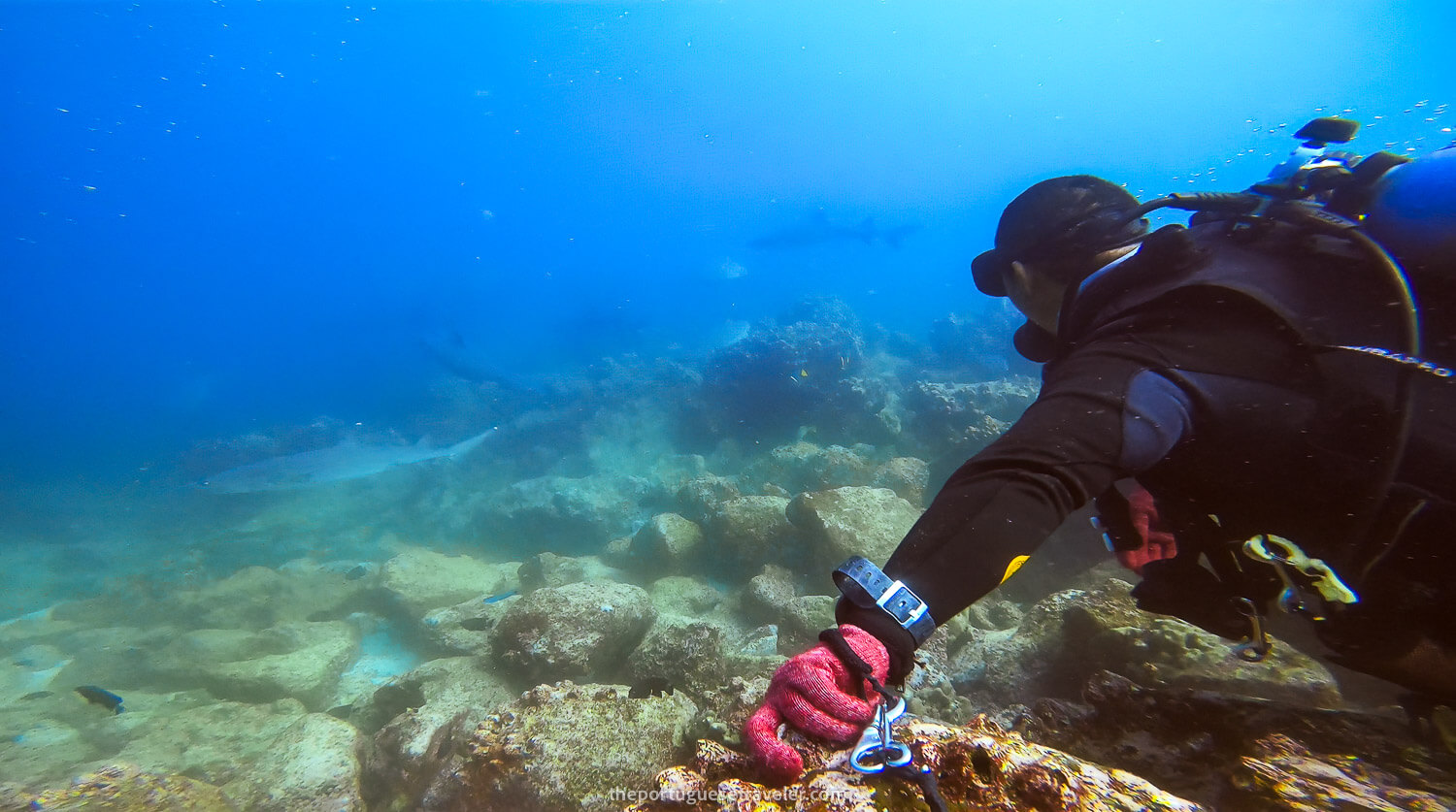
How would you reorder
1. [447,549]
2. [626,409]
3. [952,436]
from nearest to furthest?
[952,436]
[447,549]
[626,409]

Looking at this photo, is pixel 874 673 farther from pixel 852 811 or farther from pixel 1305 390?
pixel 1305 390

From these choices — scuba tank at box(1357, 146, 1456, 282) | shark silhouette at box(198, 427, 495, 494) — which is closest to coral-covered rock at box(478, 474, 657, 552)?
shark silhouette at box(198, 427, 495, 494)

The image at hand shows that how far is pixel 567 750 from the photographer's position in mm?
2945

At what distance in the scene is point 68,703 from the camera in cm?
706

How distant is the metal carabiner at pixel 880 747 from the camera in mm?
1189

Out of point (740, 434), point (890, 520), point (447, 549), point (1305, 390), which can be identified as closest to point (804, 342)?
point (740, 434)

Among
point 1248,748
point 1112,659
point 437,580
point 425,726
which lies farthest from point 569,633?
point 437,580

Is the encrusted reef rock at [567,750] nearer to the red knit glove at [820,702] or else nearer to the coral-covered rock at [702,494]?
the red knit glove at [820,702]

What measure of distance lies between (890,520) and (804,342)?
34.8 ft

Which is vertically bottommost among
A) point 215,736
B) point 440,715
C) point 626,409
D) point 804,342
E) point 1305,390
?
point 215,736

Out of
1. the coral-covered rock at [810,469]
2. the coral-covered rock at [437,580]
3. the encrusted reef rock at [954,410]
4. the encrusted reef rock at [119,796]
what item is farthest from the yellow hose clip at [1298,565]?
the coral-covered rock at [437,580]

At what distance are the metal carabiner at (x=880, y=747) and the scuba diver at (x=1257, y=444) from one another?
3cm

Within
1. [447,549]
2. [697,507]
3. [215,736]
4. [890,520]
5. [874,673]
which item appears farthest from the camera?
[447,549]

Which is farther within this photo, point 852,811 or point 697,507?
point 697,507
